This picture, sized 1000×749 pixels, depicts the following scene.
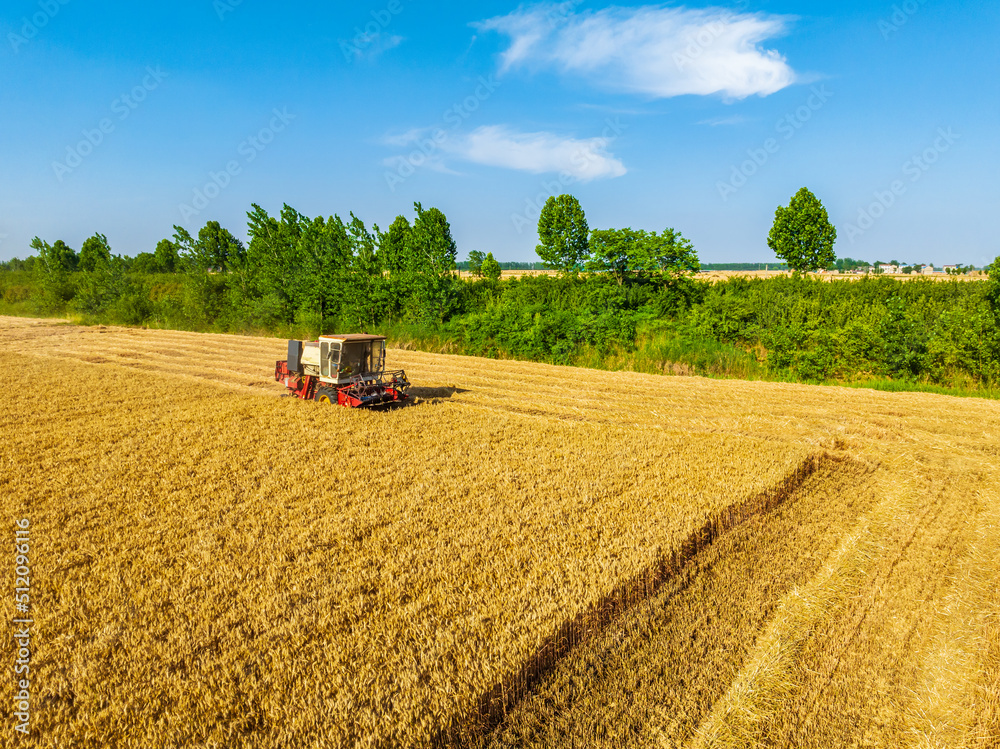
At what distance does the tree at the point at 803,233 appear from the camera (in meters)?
47.8

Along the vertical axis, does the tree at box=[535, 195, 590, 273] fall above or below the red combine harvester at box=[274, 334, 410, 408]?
above

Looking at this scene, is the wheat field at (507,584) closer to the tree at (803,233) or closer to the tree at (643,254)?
the tree at (643,254)

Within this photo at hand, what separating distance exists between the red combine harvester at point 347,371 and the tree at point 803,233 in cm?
4685

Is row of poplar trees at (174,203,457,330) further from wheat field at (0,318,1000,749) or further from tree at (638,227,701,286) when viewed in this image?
wheat field at (0,318,1000,749)

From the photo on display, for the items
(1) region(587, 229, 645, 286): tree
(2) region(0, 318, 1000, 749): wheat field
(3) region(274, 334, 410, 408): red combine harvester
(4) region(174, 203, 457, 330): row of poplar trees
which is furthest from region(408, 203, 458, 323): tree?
(2) region(0, 318, 1000, 749): wheat field

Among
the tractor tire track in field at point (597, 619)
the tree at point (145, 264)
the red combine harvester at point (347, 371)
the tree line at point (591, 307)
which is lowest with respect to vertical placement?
the tractor tire track in field at point (597, 619)

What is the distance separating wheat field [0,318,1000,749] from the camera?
12.8 feet

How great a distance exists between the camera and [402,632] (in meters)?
4.73

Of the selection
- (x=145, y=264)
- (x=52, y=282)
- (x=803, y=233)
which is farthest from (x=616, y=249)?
(x=145, y=264)

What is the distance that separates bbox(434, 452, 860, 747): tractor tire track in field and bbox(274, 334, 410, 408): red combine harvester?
27.8 feet

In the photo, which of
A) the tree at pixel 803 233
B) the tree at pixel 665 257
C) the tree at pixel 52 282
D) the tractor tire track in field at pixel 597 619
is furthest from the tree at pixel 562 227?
the tractor tire track in field at pixel 597 619

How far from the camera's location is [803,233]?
4822cm

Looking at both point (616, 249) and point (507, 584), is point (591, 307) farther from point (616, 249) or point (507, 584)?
point (507, 584)

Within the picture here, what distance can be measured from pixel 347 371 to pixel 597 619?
31.5ft
